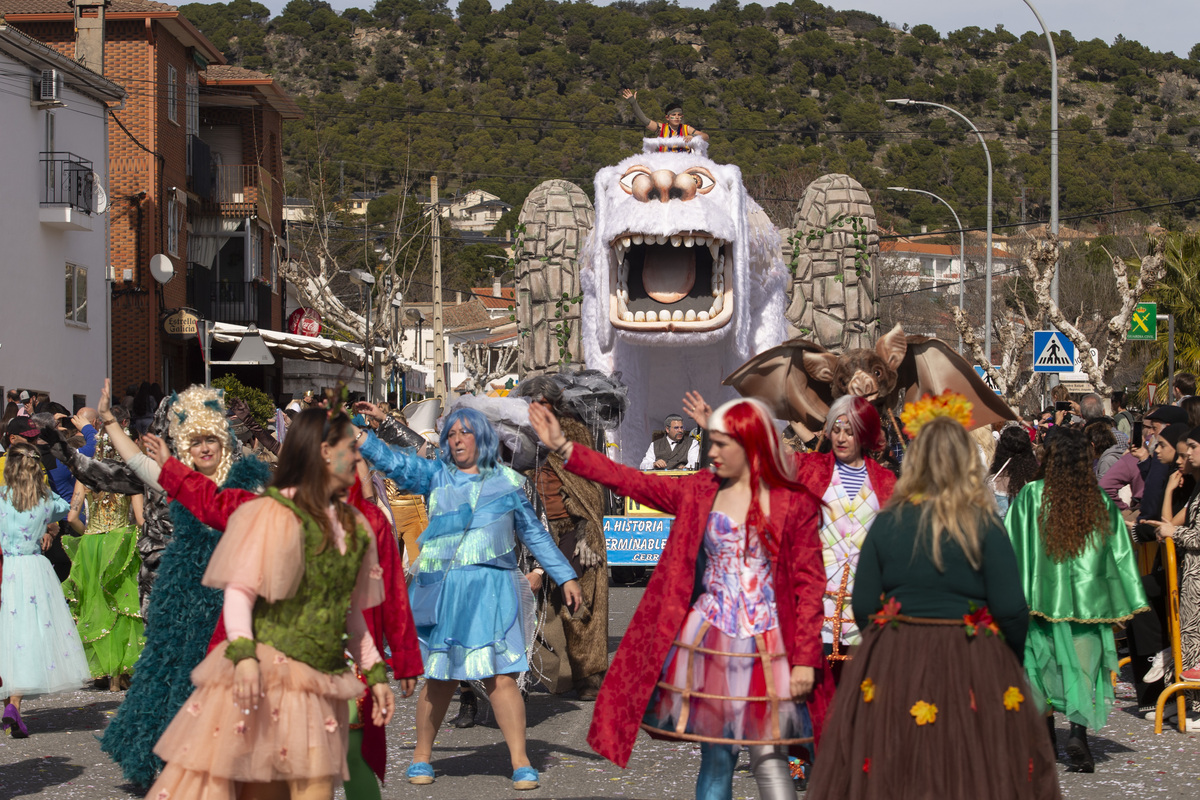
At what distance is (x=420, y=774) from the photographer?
19.7ft

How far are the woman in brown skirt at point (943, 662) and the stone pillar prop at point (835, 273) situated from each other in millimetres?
6034

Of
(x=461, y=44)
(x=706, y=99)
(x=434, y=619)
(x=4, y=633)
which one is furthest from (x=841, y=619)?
(x=461, y=44)

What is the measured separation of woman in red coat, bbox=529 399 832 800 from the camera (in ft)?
14.5

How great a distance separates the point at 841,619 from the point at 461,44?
12537 cm

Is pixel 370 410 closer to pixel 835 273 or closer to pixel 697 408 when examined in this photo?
pixel 697 408

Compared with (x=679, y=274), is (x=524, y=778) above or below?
below

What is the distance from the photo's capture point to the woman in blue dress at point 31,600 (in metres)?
7.35

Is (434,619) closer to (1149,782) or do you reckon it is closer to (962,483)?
(962,483)

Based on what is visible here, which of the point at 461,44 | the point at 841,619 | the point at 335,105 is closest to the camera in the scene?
the point at 841,619

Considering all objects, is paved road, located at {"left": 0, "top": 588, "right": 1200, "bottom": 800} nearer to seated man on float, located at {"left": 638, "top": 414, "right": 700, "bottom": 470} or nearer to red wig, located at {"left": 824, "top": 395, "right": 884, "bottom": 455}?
red wig, located at {"left": 824, "top": 395, "right": 884, "bottom": 455}

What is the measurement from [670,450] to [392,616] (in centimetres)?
635

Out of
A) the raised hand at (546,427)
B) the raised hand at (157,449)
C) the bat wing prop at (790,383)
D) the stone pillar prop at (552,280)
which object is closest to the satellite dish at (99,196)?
the stone pillar prop at (552,280)

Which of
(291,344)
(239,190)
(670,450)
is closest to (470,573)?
(670,450)

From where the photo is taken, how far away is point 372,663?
434 centimetres
